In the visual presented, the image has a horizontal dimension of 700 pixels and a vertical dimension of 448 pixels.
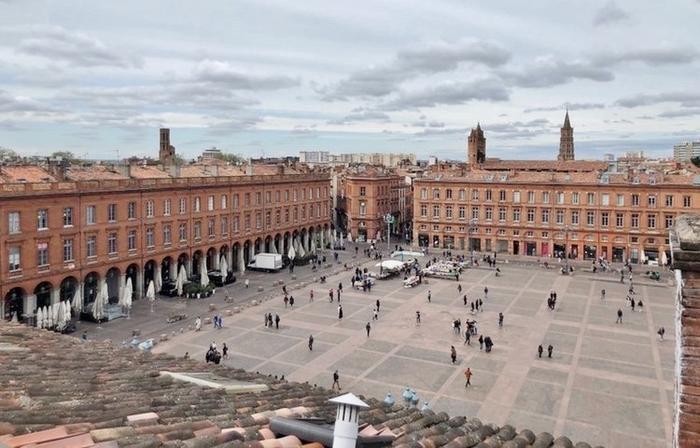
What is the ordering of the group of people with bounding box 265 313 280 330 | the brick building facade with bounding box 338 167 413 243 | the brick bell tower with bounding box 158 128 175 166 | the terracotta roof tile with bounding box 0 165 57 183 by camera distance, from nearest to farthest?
the group of people with bounding box 265 313 280 330, the terracotta roof tile with bounding box 0 165 57 183, the brick building facade with bounding box 338 167 413 243, the brick bell tower with bounding box 158 128 175 166

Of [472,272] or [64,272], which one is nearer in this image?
[64,272]

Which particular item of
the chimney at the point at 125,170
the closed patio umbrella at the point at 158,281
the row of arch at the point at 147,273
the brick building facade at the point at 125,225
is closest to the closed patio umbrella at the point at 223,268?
the row of arch at the point at 147,273

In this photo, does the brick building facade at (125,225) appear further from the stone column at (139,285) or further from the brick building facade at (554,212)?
the brick building facade at (554,212)

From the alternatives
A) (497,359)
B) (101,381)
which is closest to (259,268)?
(497,359)

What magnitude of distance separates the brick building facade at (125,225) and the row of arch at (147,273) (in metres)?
0.09

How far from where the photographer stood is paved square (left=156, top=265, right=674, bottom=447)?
26.7 m

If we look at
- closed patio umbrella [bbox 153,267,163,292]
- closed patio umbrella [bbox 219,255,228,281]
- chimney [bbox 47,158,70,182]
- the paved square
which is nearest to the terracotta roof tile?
chimney [bbox 47,158,70,182]

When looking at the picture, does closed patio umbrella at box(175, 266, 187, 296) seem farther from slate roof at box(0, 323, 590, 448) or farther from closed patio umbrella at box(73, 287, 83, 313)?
→ slate roof at box(0, 323, 590, 448)

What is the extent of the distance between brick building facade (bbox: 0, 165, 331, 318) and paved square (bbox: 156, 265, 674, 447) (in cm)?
1189

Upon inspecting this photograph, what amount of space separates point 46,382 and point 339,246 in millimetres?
74781

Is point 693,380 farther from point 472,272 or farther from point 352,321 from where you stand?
point 472,272

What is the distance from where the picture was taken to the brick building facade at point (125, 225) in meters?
41.1

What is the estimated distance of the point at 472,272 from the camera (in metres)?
65.8

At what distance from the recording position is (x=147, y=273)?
5388 cm
